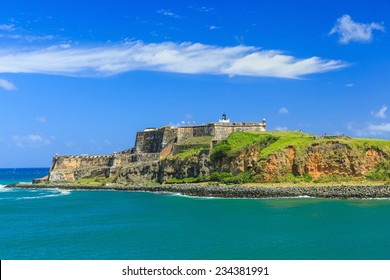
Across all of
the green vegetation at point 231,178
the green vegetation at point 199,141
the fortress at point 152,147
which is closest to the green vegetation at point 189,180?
the green vegetation at point 231,178

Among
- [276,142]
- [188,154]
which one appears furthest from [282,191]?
[188,154]

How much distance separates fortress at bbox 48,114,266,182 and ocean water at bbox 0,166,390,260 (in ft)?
75.3

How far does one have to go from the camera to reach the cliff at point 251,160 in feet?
188

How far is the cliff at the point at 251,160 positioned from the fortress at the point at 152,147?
17 centimetres

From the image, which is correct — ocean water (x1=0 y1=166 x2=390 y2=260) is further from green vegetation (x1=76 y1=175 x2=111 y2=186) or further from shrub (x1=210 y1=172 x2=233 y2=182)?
green vegetation (x1=76 y1=175 x2=111 y2=186)

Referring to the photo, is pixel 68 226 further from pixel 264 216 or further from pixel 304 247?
pixel 304 247

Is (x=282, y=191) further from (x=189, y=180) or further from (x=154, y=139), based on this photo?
(x=154, y=139)

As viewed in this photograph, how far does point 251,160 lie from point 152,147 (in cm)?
2348

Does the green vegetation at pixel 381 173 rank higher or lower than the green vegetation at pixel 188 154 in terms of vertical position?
lower

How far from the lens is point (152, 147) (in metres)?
82.9

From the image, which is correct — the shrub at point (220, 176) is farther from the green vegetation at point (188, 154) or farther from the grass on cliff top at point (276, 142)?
the green vegetation at point (188, 154)

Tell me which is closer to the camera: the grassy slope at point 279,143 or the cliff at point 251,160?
the cliff at point 251,160

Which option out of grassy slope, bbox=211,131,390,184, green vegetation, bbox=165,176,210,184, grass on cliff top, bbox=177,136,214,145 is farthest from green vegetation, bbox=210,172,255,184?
grass on cliff top, bbox=177,136,214,145

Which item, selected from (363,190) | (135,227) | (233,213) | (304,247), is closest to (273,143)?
(363,190)
